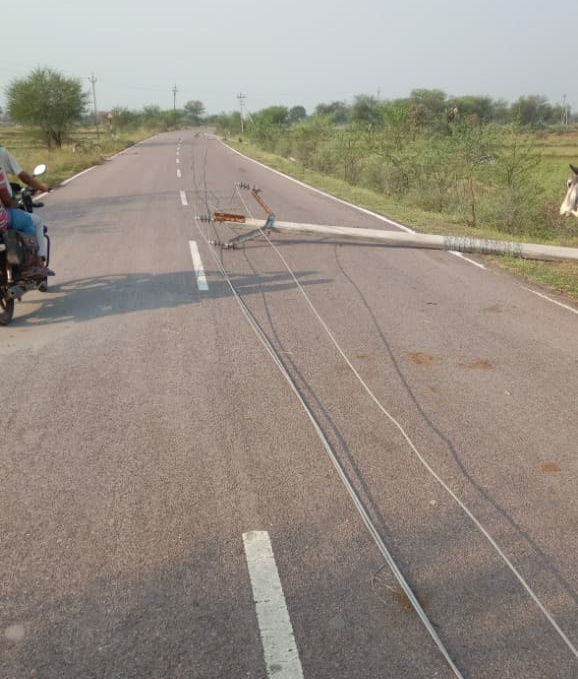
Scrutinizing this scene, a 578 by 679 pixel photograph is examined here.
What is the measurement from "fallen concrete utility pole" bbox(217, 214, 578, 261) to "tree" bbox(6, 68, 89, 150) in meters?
42.7

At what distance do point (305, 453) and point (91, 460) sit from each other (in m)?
1.30

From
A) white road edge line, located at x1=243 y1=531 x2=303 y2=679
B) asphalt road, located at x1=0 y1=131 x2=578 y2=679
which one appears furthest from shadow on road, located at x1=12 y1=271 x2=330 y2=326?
white road edge line, located at x1=243 y1=531 x2=303 y2=679

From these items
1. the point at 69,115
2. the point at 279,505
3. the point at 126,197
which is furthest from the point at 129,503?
the point at 69,115

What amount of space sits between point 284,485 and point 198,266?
5.88 meters

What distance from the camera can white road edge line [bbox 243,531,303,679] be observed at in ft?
8.09

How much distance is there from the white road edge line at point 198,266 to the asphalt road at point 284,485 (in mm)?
291

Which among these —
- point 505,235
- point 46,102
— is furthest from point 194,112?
point 505,235

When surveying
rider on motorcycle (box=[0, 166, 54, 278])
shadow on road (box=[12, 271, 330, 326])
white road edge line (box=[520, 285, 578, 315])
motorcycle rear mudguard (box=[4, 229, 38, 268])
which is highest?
rider on motorcycle (box=[0, 166, 54, 278])

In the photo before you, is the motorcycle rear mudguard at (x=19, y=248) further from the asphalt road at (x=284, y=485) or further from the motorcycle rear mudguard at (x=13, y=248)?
the asphalt road at (x=284, y=485)

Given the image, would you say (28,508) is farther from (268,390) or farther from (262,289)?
(262,289)

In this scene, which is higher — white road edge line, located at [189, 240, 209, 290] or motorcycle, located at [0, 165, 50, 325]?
motorcycle, located at [0, 165, 50, 325]

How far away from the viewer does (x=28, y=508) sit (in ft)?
11.4

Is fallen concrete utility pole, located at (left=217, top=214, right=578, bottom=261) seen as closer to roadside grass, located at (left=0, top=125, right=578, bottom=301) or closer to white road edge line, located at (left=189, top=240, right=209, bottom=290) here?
roadside grass, located at (left=0, top=125, right=578, bottom=301)

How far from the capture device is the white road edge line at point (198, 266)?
8.11m
